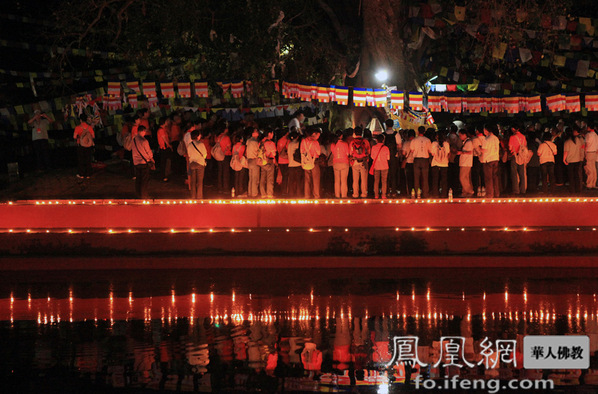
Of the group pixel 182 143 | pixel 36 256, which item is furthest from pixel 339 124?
pixel 36 256

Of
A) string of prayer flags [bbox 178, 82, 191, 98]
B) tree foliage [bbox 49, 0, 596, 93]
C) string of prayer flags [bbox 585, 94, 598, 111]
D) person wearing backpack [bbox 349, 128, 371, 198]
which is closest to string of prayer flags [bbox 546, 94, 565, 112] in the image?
string of prayer flags [bbox 585, 94, 598, 111]

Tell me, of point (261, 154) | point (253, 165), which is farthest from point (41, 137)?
point (261, 154)

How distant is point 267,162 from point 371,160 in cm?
239

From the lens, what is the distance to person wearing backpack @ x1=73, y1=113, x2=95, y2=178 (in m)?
20.9

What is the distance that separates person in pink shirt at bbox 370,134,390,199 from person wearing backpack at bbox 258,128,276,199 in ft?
7.53

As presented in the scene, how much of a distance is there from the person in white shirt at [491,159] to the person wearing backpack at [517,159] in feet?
1.77

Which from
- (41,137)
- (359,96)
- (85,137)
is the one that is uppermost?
(359,96)

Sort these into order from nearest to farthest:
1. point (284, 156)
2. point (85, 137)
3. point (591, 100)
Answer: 1. point (284, 156)
2. point (85, 137)
3. point (591, 100)

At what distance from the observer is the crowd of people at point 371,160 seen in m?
19.1

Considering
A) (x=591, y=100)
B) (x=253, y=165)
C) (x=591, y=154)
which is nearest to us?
(x=253, y=165)

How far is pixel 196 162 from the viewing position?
18719mm

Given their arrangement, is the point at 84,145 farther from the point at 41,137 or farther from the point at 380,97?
the point at 380,97

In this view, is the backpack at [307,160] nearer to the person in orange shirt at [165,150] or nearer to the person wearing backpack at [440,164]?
the person wearing backpack at [440,164]

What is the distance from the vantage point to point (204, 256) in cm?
1495
